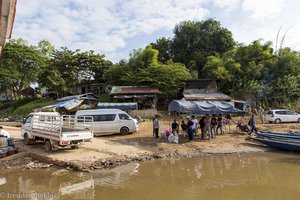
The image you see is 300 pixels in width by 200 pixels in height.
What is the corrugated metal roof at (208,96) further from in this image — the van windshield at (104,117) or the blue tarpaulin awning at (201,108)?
the van windshield at (104,117)

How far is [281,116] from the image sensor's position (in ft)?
80.7

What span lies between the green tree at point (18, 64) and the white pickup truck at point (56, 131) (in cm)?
2997

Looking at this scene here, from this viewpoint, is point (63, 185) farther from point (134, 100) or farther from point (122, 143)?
point (134, 100)

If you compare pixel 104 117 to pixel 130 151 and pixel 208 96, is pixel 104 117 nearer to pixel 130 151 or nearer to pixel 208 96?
pixel 130 151

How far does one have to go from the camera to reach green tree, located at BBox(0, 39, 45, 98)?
140 feet

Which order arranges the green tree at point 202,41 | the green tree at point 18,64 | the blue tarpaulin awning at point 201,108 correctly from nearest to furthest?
the blue tarpaulin awning at point 201,108, the green tree at point 18,64, the green tree at point 202,41

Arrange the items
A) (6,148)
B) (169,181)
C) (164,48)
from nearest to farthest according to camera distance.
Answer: (169,181)
(6,148)
(164,48)

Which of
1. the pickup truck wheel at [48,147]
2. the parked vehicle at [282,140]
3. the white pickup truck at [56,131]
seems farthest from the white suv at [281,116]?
the pickup truck wheel at [48,147]

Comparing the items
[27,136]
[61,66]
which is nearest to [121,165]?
[27,136]

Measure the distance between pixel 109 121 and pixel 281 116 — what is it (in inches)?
594

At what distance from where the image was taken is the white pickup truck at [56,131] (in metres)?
13.2

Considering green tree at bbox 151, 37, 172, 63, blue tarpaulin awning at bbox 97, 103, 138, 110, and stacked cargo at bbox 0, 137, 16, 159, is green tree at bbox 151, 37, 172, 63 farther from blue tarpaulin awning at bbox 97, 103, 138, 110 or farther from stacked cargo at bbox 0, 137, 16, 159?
stacked cargo at bbox 0, 137, 16, 159

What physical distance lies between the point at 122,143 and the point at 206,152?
5.08m

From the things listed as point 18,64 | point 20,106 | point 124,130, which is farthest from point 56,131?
point 18,64
